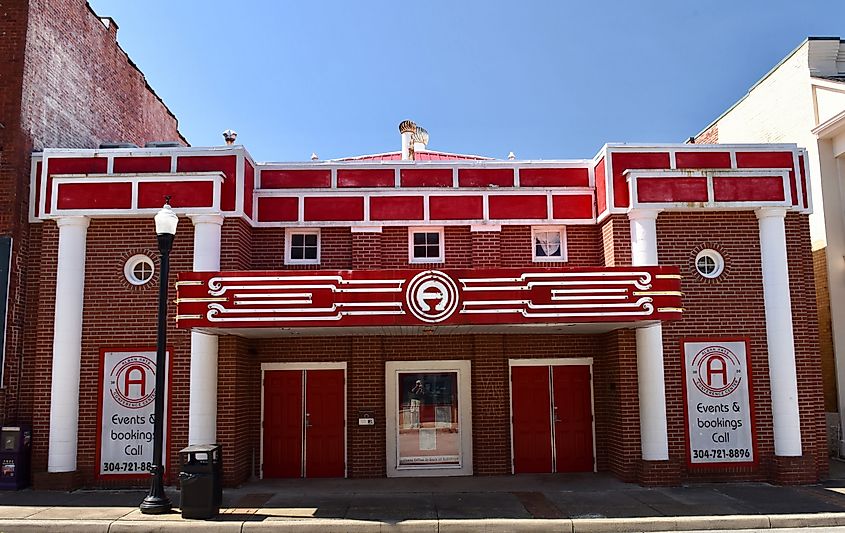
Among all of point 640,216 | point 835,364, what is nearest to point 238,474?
point 640,216

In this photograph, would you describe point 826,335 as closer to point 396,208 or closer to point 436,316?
point 396,208

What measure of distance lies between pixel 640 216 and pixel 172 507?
9.85m

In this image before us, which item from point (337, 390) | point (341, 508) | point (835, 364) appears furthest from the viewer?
point (835, 364)

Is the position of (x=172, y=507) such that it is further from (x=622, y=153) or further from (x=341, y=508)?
(x=622, y=153)

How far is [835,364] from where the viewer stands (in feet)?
55.7

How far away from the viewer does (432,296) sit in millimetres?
11672

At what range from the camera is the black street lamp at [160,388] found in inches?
439

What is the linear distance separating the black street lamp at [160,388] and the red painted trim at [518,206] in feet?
21.2

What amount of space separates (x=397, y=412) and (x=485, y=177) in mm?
5255

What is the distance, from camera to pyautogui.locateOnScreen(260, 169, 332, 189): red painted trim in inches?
590

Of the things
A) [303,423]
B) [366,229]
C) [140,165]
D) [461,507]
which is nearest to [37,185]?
[140,165]

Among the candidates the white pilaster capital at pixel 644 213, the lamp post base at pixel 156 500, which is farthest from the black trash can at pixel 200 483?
the white pilaster capital at pixel 644 213

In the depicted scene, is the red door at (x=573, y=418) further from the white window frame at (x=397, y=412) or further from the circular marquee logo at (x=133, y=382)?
the circular marquee logo at (x=133, y=382)

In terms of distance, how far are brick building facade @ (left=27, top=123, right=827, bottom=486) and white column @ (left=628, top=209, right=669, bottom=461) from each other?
4 cm
